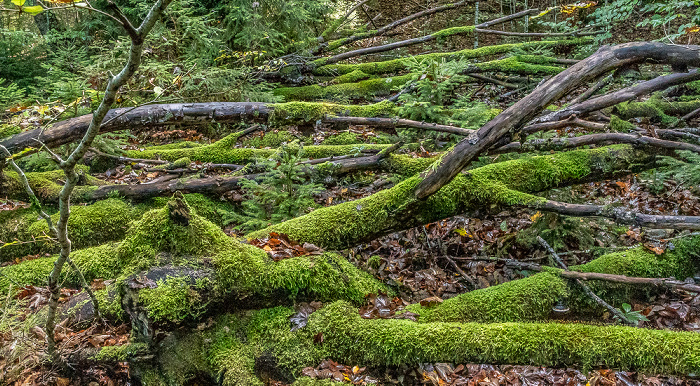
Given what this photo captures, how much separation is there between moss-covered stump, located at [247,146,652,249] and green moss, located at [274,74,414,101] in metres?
5.57

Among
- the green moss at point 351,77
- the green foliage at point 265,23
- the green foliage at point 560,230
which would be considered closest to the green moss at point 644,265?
the green foliage at point 560,230

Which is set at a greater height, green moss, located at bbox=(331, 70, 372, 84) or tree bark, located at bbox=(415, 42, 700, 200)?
green moss, located at bbox=(331, 70, 372, 84)

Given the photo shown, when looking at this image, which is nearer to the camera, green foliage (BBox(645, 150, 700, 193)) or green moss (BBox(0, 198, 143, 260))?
green foliage (BBox(645, 150, 700, 193))

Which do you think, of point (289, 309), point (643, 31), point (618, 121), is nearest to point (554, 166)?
point (618, 121)

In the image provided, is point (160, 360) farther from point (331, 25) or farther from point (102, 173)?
point (331, 25)

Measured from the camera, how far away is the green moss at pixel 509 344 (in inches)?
109

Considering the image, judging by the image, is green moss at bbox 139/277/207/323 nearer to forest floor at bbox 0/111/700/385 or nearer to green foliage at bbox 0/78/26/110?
forest floor at bbox 0/111/700/385

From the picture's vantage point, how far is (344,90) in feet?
32.7

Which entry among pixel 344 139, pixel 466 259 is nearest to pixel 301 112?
pixel 344 139

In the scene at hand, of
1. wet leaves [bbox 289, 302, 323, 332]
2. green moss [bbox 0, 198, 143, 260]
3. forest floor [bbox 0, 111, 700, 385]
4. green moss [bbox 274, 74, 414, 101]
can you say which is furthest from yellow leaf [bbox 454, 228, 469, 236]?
green moss [bbox 274, 74, 414, 101]

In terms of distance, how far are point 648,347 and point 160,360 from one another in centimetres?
A: 361

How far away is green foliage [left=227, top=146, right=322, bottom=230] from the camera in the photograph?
15.8ft

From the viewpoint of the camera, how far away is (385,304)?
372 cm

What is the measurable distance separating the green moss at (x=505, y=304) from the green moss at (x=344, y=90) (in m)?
6.79
